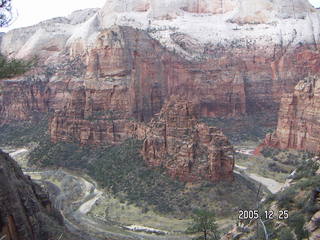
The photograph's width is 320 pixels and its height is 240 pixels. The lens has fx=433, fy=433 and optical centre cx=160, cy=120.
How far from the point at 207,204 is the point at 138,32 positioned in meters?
35.6

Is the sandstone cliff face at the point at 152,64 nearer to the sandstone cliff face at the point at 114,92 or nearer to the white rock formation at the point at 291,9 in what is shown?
the sandstone cliff face at the point at 114,92

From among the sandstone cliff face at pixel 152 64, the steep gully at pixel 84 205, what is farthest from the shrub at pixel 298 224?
the sandstone cliff face at pixel 152 64

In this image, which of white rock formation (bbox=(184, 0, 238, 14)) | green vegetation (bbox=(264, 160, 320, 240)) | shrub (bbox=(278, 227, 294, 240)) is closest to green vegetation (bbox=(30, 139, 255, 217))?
green vegetation (bbox=(264, 160, 320, 240))

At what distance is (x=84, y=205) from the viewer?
1722 inches

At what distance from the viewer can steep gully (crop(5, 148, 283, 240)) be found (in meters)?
35.5

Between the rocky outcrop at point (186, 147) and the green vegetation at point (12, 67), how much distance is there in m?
24.4

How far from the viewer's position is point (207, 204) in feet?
124

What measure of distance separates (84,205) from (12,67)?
27927 mm

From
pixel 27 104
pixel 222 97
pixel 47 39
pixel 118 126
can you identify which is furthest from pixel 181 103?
pixel 47 39

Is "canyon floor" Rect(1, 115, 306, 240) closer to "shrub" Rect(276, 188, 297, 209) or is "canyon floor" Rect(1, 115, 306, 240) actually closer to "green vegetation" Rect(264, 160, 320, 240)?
"green vegetation" Rect(264, 160, 320, 240)

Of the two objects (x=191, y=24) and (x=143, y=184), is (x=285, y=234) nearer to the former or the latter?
(x=143, y=184)

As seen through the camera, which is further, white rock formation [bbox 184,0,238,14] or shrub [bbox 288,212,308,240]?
white rock formation [bbox 184,0,238,14]

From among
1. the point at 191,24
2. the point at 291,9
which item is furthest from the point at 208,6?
the point at 291,9

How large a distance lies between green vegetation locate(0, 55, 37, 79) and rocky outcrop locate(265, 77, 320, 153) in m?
42.4
